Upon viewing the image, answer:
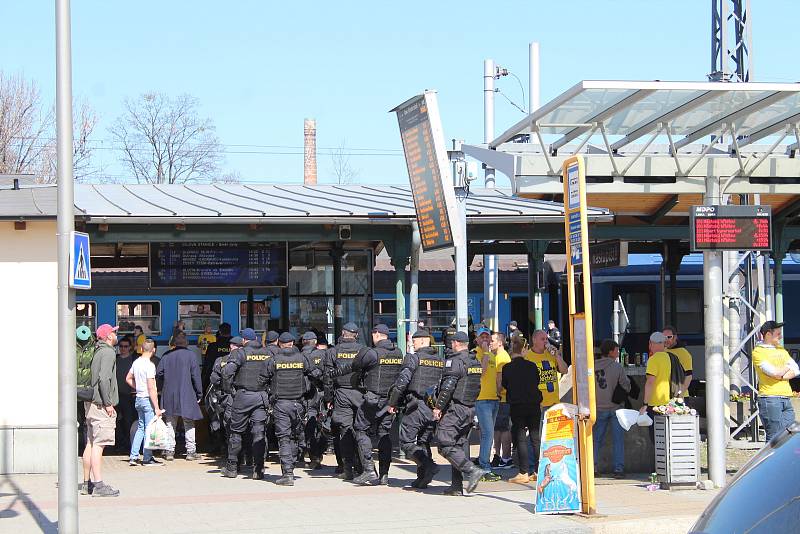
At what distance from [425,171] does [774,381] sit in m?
4.62

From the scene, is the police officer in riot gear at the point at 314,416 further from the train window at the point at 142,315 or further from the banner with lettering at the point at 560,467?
the train window at the point at 142,315

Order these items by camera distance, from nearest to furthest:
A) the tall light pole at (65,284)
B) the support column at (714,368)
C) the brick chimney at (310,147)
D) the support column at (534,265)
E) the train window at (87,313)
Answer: the tall light pole at (65,284), the support column at (714,368), the support column at (534,265), the train window at (87,313), the brick chimney at (310,147)

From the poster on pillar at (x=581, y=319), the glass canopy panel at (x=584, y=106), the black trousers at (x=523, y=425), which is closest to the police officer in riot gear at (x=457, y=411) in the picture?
the black trousers at (x=523, y=425)

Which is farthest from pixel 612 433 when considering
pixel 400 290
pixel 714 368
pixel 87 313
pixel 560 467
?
pixel 87 313

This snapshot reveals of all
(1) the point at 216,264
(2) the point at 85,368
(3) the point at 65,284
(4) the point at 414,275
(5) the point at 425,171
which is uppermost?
(5) the point at 425,171

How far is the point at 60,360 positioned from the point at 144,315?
1824 cm

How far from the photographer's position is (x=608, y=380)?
13352 millimetres

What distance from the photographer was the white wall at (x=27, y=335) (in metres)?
13.5

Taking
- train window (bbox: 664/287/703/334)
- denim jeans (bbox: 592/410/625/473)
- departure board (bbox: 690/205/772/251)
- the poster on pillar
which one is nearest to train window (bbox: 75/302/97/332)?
train window (bbox: 664/287/703/334)

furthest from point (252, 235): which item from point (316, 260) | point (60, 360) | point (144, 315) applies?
point (144, 315)

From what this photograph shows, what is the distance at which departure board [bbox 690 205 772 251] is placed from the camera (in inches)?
476

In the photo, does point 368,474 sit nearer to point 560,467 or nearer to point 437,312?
point 560,467

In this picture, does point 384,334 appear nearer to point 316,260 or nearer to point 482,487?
point 482,487

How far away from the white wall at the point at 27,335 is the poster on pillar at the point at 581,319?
20.9 ft
